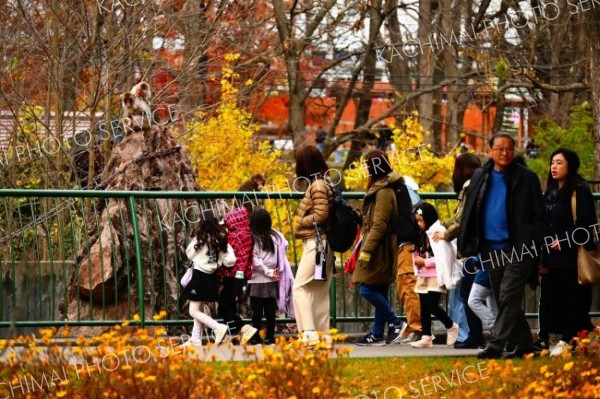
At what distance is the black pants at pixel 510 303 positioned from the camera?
463 inches

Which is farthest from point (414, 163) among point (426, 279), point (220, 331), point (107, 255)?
point (220, 331)

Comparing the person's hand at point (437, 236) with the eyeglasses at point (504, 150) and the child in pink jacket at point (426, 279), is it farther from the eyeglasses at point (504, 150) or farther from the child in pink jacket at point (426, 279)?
the eyeglasses at point (504, 150)

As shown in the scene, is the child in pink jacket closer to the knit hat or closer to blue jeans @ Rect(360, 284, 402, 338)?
the knit hat

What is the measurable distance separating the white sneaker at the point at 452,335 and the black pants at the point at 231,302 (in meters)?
1.89

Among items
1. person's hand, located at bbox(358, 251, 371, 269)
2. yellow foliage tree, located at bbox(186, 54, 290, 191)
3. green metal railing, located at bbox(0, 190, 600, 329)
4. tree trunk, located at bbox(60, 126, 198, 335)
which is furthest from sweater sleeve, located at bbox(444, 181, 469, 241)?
yellow foliage tree, located at bbox(186, 54, 290, 191)

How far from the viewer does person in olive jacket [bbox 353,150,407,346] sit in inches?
505

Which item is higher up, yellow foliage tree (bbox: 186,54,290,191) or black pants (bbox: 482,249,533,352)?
yellow foliage tree (bbox: 186,54,290,191)

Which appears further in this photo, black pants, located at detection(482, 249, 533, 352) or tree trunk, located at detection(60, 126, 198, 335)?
tree trunk, located at detection(60, 126, 198, 335)

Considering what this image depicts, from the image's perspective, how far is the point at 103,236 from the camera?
1480cm

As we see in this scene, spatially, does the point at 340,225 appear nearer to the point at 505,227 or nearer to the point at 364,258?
the point at 364,258

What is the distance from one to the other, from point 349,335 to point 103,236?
2.62 metres

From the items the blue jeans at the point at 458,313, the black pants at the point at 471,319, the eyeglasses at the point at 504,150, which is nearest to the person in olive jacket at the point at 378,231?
the black pants at the point at 471,319

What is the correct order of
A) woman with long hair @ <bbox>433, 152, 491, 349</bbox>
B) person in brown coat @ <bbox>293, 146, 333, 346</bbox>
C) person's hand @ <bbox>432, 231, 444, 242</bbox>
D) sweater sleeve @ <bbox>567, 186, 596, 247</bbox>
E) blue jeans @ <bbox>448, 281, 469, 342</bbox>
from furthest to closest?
1. blue jeans @ <bbox>448, 281, 469, 342</bbox>
2. person's hand @ <bbox>432, 231, 444, 242</bbox>
3. woman with long hair @ <bbox>433, 152, 491, 349</bbox>
4. person in brown coat @ <bbox>293, 146, 333, 346</bbox>
5. sweater sleeve @ <bbox>567, 186, 596, 247</bbox>

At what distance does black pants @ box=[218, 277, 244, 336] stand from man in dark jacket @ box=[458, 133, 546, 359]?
7.91 feet
